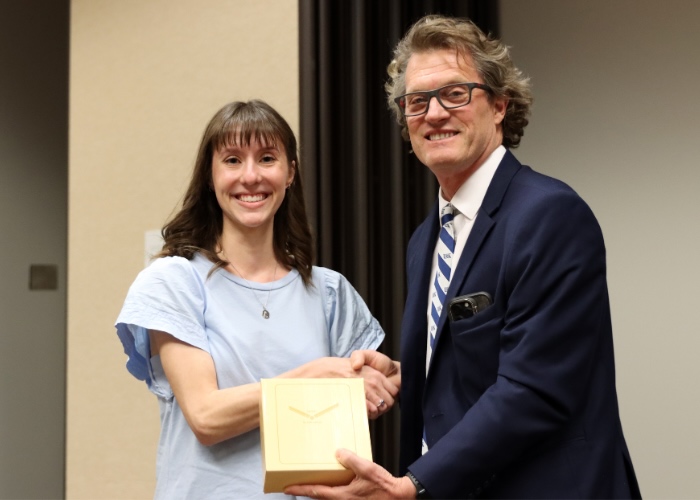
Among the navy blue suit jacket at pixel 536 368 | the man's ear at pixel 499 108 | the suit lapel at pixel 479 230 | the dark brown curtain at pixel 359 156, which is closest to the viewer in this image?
the navy blue suit jacket at pixel 536 368

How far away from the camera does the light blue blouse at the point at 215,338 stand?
189 centimetres

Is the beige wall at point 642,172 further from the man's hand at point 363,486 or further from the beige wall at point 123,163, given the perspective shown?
the man's hand at point 363,486

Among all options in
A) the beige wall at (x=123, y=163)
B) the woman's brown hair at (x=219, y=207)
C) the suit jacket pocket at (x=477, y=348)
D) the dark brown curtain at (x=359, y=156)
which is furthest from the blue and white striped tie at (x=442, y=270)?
the beige wall at (x=123, y=163)

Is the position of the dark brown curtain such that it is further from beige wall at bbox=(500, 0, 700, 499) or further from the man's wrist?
the man's wrist

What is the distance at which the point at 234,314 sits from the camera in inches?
78.3

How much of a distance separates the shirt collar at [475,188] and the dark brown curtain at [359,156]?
118 centimetres

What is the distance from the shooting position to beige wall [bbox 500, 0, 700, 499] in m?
3.47

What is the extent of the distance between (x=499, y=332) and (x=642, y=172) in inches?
85.6

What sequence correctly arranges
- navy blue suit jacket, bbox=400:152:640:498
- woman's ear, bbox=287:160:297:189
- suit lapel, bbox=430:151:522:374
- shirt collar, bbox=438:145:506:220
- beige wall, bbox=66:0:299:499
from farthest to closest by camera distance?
beige wall, bbox=66:0:299:499 → woman's ear, bbox=287:160:297:189 → shirt collar, bbox=438:145:506:220 → suit lapel, bbox=430:151:522:374 → navy blue suit jacket, bbox=400:152:640:498

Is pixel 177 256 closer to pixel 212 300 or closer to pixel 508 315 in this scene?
pixel 212 300

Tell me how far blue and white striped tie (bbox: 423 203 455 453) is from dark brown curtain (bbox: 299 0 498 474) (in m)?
1.11

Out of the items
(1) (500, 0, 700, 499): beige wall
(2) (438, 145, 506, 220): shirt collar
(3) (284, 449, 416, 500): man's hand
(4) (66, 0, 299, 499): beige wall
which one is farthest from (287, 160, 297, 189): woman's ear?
(1) (500, 0, 700, 499): beige wall

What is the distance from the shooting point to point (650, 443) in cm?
349

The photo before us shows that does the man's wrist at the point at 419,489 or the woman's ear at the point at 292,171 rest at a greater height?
the woman's ear at the point at 292,171
